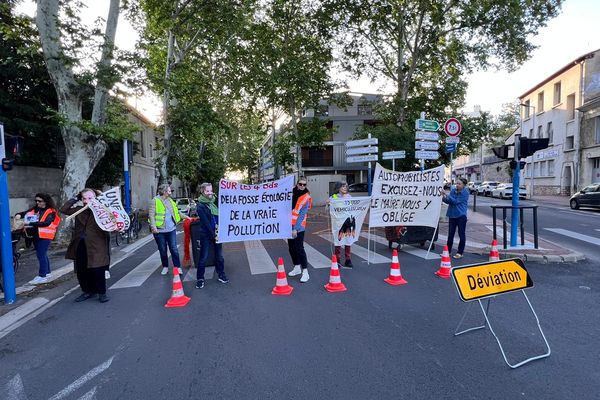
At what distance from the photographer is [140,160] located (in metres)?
27.4

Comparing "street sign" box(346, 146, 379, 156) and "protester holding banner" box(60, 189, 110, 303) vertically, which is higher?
"street sign" box(346, 146, 379, 156)

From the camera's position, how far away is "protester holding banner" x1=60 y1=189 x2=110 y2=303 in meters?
5.40

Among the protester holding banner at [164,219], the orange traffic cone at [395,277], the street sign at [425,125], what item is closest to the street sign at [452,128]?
the street sign at [425,125]

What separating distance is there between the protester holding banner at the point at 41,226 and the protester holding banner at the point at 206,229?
9.42 ft

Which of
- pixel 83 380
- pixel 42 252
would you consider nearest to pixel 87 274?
pixel 42 252

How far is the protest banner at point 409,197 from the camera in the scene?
7.73 m

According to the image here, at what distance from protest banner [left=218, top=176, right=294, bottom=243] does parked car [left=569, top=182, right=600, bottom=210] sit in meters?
19.1

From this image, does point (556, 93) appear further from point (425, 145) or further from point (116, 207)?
point (116, 207)

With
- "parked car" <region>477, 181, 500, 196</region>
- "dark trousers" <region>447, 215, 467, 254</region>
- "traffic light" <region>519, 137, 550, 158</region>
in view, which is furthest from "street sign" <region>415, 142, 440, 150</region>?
"parked car" <region>477, 181, 500, 196</region>

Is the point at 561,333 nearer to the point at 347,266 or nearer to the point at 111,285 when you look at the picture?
the point at 347,266

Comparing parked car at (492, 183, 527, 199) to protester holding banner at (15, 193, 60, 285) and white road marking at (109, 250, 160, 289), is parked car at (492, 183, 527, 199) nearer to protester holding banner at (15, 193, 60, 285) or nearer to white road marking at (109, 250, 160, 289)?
white road marking at (109, 250, 160, 289)

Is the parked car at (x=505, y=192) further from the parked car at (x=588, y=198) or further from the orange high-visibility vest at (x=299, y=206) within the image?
the orange high-visibility vest at (x=299, y=206)

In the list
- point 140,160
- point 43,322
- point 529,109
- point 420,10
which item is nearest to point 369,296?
point 43,322

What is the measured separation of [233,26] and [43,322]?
16.0 metres
